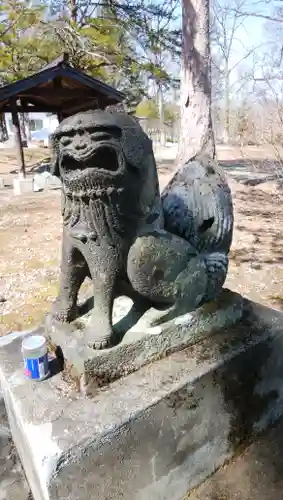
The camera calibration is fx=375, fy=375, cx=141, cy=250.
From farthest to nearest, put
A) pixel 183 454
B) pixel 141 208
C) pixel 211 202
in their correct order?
1. pixel 211 202
2. pixel 183 454
3. pixel 141 208

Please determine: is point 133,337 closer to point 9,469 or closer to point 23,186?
point 9,469

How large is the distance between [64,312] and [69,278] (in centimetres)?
18

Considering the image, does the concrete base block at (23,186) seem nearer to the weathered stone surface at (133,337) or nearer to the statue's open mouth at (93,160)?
the weathered stone surface at (133,337)

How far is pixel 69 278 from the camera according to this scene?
1.52 metres

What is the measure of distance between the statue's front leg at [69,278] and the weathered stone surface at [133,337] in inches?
2.1

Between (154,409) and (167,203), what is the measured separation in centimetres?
86

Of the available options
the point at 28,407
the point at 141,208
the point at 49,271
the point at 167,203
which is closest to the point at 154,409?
the point at 28,407

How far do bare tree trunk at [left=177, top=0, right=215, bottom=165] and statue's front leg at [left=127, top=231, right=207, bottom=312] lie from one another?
14.4 feet

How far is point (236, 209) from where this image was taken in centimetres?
636

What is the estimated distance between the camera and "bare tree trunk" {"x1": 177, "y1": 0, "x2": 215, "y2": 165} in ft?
18.6

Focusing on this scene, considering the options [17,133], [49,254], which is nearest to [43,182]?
[17,133]

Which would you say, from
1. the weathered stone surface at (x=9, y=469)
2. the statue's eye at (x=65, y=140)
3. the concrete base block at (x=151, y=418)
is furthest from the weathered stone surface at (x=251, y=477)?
the statue's eye at (x=65, y=140)

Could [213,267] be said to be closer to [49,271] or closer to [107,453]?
[107,453]

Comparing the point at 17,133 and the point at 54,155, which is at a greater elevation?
the point at 17,133
